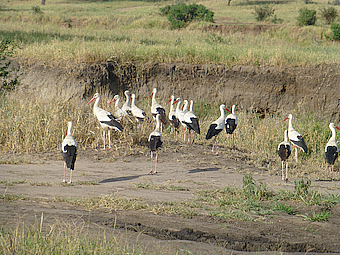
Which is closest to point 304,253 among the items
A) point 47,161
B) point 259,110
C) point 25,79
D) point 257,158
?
point 257,158

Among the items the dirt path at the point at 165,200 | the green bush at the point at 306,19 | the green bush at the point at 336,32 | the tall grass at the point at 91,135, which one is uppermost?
the green bush at the point at 306,19

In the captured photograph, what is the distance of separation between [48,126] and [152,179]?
355cm

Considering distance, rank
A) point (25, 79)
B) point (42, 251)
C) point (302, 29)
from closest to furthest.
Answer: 1. point (42, 251)
2. point (25, 79)
3. point (302, 29)

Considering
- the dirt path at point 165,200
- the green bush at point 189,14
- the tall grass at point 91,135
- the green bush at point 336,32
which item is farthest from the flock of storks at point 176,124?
the green bush at point 189,14

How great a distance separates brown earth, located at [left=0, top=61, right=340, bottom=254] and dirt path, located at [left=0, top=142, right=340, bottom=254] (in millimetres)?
14

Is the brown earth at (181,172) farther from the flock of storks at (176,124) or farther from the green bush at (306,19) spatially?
the green bush at (306,19)

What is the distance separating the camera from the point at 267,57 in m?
15.2

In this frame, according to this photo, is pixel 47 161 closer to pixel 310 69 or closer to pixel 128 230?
pixel 128 230

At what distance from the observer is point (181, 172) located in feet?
26.2

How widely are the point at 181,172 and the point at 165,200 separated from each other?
192cm

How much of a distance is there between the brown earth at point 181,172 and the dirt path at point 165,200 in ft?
0.05

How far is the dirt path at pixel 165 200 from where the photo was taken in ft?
15.5

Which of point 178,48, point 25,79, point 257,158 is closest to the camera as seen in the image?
point 257,158

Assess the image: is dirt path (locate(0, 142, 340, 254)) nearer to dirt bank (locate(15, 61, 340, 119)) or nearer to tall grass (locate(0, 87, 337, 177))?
tall grass (locate(0, 87, 337, 177))
